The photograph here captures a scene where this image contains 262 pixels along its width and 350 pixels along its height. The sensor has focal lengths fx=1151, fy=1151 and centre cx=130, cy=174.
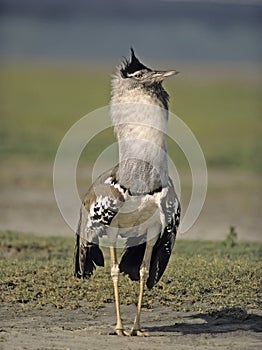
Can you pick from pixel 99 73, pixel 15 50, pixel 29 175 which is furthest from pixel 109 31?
pixel 29 175

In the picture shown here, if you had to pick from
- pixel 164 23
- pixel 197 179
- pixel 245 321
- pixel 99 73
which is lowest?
pixel 245 321

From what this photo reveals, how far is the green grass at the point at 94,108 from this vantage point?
20359 millimetres

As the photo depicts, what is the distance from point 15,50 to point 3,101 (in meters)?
24.1

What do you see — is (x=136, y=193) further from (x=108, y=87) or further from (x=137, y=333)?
(x=108, y=87)

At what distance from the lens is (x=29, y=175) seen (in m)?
17.5

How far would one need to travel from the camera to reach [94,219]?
784 centimetres

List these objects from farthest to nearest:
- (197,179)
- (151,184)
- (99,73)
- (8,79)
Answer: (99,73), (8,79), (197,179), (151,184)

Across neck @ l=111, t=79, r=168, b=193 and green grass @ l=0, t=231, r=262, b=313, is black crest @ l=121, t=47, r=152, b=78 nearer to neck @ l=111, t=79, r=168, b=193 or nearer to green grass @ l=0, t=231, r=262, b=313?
neck @ l=111, t=79, r=168, b=193

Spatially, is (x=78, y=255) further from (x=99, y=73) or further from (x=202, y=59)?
(x=202, y=59)

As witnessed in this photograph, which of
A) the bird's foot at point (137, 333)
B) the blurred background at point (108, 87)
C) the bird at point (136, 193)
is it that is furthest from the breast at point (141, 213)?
the blurred background at point (108, 87)

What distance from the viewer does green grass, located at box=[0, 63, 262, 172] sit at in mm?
20359

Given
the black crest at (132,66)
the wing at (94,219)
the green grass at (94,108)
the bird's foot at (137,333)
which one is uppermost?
the green grass at (94,108)

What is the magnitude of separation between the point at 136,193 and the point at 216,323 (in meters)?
1.18

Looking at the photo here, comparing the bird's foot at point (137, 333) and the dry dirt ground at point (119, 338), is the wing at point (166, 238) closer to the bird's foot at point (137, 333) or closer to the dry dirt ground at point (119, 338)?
the dry dirt ground at point (119, 338)
